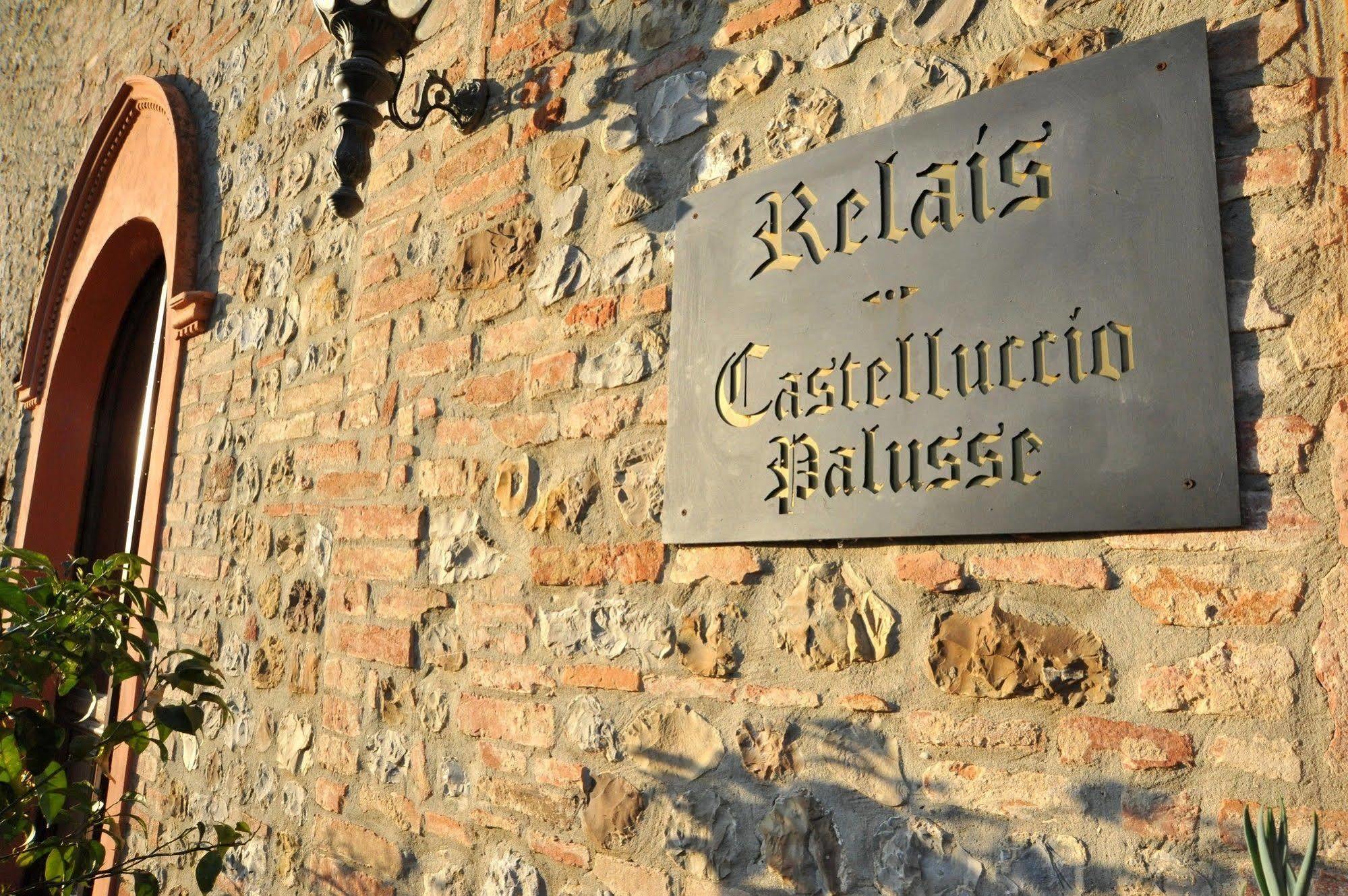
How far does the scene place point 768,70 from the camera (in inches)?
73.9

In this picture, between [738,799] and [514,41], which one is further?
[514,41]

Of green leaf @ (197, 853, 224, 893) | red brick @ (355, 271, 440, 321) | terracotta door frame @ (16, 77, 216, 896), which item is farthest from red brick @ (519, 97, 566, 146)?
terracotta door frame @ (16, 77, 216, 896)

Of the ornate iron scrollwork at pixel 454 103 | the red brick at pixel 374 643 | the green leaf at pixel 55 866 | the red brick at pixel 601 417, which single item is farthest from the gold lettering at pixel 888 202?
the green leaf at pixel 55 866

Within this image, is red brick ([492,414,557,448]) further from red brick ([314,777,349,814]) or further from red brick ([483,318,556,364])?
red brick ([314,777,349,814])

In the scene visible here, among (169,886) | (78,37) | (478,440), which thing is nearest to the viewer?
(478,440)

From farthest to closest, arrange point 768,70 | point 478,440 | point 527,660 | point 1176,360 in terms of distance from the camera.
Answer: point 478,440 → point 527,660 → point 768,70 → point 1176,360

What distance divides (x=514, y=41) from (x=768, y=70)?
843 millimetres

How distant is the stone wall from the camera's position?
1246mm

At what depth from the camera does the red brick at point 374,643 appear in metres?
2.36

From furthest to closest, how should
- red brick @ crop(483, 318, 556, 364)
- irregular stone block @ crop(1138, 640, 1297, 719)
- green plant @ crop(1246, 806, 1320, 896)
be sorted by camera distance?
red brick @ crop(483, 318, 556, 364), irregular stone block @ crop(1138, 640, 1297, 719), green plant @ crop(1246, 806, 1320, 896)

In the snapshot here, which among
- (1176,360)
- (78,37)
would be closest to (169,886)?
(1176,360)

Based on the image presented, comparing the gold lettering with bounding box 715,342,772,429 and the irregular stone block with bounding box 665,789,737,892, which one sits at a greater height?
the gold lettering with bounding box 715,342,772,429

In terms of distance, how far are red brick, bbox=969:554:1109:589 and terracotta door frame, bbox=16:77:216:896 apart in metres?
3.67

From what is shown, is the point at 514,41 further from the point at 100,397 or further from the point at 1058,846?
the point at 100,397
